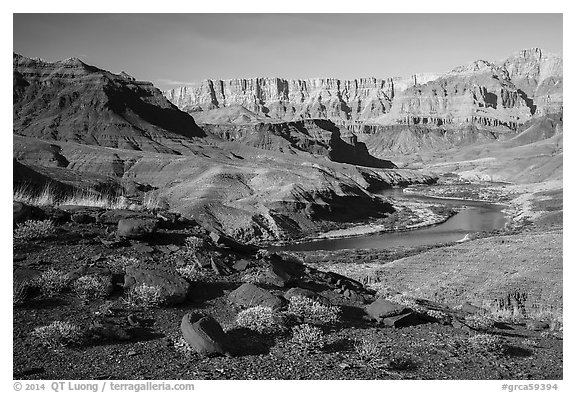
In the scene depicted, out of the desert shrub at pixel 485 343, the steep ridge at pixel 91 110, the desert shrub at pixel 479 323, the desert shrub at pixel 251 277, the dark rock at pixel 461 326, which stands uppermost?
the steep ridge at pixel 91 110

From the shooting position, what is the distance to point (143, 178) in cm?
8400

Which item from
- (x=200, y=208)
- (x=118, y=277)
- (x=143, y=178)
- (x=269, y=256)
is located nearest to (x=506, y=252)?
(x=269, y=256)

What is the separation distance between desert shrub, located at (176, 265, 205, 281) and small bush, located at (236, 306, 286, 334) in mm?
2077

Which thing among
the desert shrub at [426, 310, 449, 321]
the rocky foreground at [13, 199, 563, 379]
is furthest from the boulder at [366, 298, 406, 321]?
the desert shrub at [426, 310, 449, 321]

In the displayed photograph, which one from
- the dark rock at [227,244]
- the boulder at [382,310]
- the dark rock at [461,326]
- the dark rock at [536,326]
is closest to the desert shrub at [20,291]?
the dark rock at [227,244]

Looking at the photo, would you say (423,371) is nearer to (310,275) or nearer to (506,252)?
(310,275)

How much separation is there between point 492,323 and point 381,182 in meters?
135

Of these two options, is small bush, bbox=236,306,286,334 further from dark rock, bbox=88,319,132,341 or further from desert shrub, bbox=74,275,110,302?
desert shrub, bbox=74,275,110,302

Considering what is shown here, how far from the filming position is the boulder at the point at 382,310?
38.1 feet

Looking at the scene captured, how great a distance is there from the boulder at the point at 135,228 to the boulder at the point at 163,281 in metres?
2.23

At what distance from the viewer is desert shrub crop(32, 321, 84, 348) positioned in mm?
8492

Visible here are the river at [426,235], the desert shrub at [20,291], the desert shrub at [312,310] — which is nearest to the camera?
the desert shrub at [20,291]

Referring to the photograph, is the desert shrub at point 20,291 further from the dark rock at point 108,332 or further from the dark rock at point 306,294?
the dark rock at point 306,294
